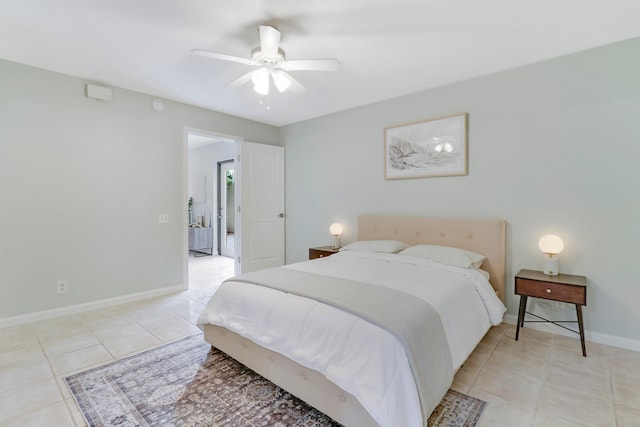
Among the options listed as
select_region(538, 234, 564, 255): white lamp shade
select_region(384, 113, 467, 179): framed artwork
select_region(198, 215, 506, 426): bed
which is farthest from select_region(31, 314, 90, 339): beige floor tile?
select_region(538, 234, 564, 255): white lamp shade

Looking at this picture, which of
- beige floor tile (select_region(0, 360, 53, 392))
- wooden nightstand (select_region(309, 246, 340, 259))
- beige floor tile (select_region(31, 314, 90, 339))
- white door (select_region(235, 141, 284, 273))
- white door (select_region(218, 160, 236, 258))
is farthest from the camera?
white door (select_region(218, 160, 236, 258))

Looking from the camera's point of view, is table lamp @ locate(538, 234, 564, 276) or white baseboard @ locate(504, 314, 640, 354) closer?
white baseboard @ locate(504, 314, 640, 354)

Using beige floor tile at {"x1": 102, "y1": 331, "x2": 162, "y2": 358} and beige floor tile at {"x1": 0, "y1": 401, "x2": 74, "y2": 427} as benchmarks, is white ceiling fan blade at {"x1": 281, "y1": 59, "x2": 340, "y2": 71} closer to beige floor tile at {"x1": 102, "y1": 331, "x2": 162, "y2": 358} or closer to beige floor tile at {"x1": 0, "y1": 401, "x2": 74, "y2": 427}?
beige floor tile at {"x1": 102, "y1": 331, "x2": 162, "y2": 358}

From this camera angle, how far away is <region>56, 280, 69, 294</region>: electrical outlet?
10.4ft

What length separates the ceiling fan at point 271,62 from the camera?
2.21 m

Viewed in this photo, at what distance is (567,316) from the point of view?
273 cm

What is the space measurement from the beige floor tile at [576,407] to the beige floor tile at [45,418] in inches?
105

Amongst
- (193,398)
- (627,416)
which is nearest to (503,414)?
(627,416)

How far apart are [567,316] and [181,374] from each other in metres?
3.23

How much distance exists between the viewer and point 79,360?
229cm

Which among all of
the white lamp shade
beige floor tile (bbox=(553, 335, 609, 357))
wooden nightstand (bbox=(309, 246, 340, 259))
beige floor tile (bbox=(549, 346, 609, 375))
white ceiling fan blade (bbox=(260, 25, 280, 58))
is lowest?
beige floor tile (bbox=(549, 346, 609, 375))

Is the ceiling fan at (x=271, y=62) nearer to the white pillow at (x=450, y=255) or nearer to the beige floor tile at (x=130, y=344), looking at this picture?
the white pillow at (x=450, y=255)

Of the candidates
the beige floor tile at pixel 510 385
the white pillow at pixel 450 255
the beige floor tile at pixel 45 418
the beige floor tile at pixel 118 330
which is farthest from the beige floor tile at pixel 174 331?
the beige floor tile at pixel 510 385

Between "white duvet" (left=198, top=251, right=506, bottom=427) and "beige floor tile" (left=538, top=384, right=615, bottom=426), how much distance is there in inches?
18.3
